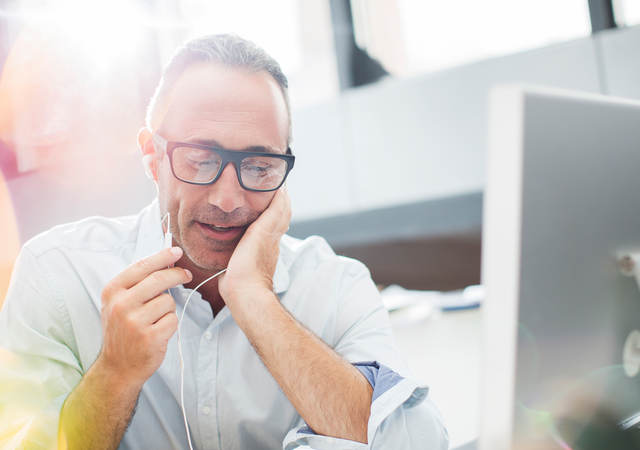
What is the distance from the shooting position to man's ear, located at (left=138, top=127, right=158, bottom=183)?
1155 millimetres

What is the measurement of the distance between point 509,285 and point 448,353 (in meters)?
1.12

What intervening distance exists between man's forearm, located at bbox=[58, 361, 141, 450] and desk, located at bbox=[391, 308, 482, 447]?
598mm

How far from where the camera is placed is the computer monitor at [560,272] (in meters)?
0.44

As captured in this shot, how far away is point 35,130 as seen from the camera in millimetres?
1780

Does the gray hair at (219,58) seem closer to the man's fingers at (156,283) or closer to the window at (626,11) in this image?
the man's fingers at (156,283)

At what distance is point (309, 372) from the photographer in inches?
36.1

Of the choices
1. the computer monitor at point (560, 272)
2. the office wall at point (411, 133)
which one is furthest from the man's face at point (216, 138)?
the office wall at point (411, 133)

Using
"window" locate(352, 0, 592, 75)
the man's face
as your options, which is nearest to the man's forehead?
the man's face

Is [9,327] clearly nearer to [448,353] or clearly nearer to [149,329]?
[149,329]

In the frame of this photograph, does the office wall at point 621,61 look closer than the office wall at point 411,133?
Yes

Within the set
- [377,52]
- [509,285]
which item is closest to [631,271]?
[509,285]

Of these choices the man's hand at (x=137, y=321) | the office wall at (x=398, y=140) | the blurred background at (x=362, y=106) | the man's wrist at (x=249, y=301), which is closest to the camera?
the man's hand at (x=137, y=321)

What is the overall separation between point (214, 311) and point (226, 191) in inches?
10.9

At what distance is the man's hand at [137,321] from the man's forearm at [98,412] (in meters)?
0.02
